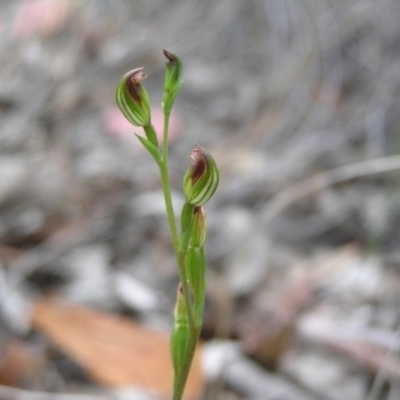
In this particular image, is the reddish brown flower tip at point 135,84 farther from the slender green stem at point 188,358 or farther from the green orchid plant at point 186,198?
the slender green stem at point 188,358

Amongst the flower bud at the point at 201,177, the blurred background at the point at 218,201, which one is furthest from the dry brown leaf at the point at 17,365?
the flower bud at the point at 201,177

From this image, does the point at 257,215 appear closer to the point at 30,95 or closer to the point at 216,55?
the point at 30,95

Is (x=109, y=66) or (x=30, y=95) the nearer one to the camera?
(x=30, y=95)

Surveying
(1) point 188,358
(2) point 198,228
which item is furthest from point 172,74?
(1) point 188,358

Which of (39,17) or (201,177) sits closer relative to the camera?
(201,177)

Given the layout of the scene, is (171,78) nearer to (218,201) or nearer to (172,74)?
(172,74)

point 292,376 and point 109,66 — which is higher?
point 109,66

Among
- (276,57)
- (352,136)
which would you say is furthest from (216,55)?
(352,136)

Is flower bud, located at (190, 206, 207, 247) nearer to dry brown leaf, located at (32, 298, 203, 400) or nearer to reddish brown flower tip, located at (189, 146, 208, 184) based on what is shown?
reddish brown flower tip, located at (189, 146, 208, 184)
